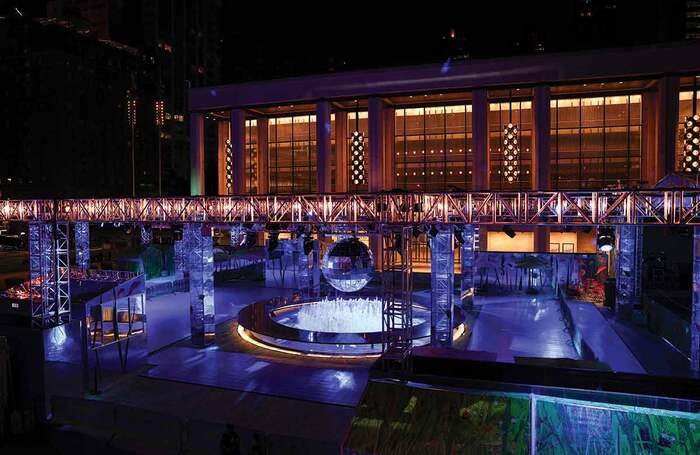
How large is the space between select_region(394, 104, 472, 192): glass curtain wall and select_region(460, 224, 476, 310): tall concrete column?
17.5 meters

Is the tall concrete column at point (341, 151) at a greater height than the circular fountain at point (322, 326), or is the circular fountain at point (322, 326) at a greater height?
the tall concrete column at point (341, 151)

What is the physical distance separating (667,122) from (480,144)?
42.6ft

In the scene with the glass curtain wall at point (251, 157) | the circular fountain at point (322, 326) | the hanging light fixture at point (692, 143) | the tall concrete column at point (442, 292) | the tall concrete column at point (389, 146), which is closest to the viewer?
the tall concrete column at point (442, 292)

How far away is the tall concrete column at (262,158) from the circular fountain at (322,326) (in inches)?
1051

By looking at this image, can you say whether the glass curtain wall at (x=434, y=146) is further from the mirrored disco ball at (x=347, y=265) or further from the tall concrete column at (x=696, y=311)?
the tall concrete column at (x=696, y=311)

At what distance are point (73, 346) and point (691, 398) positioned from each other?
17059 millimetres

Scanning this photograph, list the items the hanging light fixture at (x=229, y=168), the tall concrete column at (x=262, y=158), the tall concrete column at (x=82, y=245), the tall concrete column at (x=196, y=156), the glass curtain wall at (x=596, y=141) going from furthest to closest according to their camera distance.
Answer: the tall concrete column at (x=262, y=158)
the hanging light fixture at (x=229, y=168)
the tall concrete column at (x=196, y=156)
the glass curtain wall at (x=596, y=141)
the tall concrete column at (x=82, y=245)

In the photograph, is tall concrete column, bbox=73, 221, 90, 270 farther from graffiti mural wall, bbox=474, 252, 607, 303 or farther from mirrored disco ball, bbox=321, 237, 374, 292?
graffiti mural wall, bbox=474, 252, 607, 303

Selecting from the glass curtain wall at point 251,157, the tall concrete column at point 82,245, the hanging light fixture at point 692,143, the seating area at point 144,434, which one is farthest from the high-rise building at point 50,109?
the hanging light fixture at point 692,143

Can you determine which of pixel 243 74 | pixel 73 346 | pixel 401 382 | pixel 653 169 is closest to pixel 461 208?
pixel 401 382

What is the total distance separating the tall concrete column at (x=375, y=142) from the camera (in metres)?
41.9

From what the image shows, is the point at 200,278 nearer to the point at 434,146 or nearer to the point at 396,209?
the point at 396,209

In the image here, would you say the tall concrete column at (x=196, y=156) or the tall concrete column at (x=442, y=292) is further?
the tall concrete column at (x=196, y=156)

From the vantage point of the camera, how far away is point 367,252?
68.6 ft
